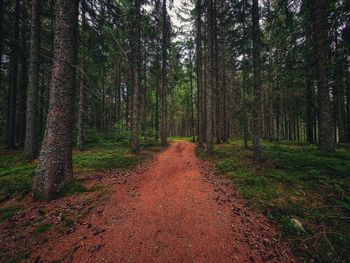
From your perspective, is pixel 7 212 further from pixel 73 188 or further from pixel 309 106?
pixel 309 106

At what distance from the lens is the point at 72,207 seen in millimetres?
4043

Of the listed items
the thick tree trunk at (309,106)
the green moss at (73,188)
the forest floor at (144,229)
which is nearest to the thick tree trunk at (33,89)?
the green moss at (73,188)

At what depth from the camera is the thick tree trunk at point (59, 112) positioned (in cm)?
448

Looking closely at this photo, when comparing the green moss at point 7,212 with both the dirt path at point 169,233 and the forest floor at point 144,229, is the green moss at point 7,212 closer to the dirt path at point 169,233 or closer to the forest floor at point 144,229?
the forest floor at point 144,229

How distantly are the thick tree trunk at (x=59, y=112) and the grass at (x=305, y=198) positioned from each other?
17.7ft

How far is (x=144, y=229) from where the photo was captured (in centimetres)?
336

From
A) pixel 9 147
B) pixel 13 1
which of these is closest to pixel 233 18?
pixel 13 1

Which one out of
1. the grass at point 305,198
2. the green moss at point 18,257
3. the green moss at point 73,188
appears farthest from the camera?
the green moss at point 73,188

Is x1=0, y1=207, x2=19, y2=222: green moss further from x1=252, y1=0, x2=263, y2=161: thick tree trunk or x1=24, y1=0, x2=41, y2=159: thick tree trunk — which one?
x1=252, y1=0, x2=263, y2=161: thick tree trunk

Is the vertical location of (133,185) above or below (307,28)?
below

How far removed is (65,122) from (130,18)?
1000cm

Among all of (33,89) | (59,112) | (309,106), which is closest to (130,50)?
(33,89)

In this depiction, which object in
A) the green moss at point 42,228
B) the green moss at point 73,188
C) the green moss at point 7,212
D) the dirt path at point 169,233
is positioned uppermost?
the green moss at point 73,188

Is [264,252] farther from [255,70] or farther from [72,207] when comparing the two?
[255,70]
